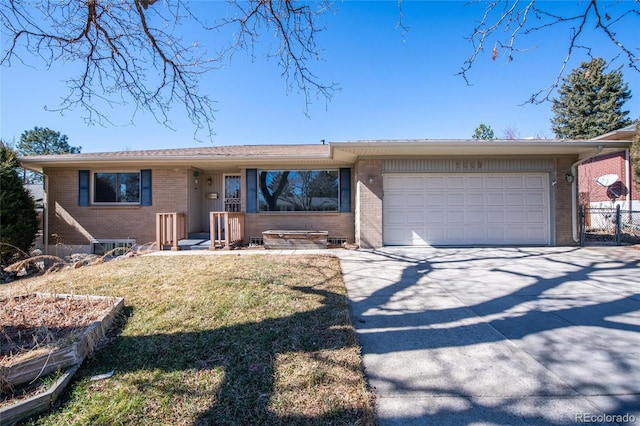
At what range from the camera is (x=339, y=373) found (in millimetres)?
2184

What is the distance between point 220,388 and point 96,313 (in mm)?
2018

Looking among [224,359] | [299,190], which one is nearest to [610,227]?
[299,190]

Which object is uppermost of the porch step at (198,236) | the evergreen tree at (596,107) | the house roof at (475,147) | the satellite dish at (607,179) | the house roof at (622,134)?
the evergreen tree at (596,107)

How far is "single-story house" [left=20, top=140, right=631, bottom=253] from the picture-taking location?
26.4ft

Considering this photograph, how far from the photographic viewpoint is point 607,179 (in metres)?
13.7

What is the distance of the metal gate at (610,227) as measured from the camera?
26.7 feet

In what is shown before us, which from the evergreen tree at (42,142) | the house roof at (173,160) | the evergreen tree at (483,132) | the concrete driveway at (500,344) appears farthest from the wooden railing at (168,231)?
the evergreen tree at (42,142)

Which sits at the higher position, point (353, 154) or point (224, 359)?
point (353, 154)

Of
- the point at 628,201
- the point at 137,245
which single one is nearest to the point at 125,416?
the point at 137,245

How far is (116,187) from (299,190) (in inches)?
242

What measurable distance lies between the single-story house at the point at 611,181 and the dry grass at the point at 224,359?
1422 centimetres

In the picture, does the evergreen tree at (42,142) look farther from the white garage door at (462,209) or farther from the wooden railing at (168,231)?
the white garage door at (462,209)

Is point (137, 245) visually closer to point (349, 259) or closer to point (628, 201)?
point (349, 259)

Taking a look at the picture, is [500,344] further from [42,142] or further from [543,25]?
[42,142]
